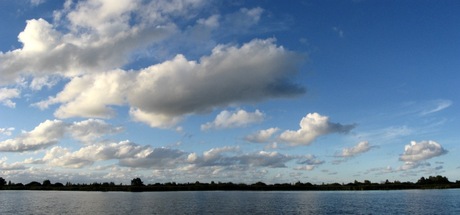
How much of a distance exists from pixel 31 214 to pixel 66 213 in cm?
732

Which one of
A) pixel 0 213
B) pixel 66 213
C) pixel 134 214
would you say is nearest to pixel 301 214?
pixel 134 214

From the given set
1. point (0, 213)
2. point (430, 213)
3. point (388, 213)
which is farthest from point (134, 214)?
point (430, 213)

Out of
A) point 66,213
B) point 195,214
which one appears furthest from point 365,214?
point 66,213

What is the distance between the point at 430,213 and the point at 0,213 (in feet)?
324

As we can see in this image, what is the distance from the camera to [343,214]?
301ft

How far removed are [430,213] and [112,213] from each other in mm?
73109

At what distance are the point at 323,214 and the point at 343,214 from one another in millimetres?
4469

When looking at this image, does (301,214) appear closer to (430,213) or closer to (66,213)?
(430,213)

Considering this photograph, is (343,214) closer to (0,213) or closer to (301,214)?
(301,214)

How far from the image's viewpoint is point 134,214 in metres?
89.6

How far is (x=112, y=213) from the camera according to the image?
92.9m

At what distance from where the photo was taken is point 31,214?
89750mm

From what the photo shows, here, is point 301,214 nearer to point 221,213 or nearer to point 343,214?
point 343,214

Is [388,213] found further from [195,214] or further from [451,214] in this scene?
[195,214]
